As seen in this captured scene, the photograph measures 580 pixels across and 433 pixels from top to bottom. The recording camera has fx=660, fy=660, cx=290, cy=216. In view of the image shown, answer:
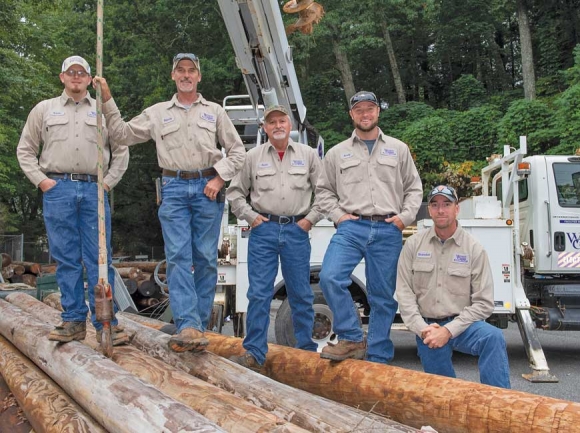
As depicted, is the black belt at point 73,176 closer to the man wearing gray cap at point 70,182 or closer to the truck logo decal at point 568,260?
the man wearing gray cap at point 70,182

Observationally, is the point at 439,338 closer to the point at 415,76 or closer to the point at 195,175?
the point at 195,175

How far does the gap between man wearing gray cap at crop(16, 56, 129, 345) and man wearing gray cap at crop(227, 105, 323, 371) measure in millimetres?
1045

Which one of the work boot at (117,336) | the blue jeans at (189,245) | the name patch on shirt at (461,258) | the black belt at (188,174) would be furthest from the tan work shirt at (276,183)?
the work boot at (117,336)

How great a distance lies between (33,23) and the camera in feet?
72.5

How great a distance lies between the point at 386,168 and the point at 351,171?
0.88 feet

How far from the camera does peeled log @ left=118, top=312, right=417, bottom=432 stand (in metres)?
3.38

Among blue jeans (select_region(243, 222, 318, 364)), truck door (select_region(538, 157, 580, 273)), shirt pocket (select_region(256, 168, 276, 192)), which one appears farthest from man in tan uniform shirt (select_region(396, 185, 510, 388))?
truck door (select_region(538, 157, 580, 273))

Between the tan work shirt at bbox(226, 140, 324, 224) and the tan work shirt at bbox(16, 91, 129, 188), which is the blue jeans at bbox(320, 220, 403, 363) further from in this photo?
the tan work shirt at bbox(16, 91, 129, 188)

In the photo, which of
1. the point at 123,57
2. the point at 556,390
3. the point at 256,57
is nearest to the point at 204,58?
the point at 123,57

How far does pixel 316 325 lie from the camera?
24.4ft

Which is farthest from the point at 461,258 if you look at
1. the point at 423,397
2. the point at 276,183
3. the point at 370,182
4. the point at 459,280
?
the point at 276,183

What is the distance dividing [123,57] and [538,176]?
19644 mm

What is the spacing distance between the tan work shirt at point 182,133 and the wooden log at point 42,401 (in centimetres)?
179

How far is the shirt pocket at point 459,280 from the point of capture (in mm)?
4625
